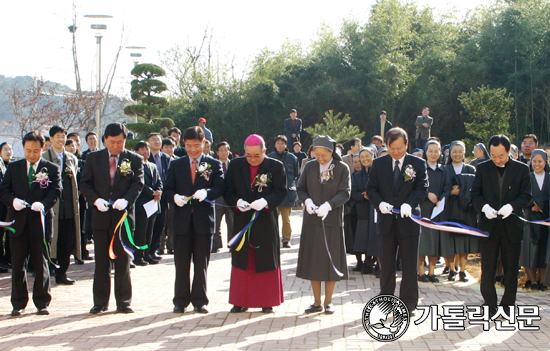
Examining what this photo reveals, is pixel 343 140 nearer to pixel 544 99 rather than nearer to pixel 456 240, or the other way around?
pixel 544 99

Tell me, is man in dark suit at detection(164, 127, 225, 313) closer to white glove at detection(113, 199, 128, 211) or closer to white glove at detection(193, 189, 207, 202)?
white glove at detection(193, 189, 207, 202)

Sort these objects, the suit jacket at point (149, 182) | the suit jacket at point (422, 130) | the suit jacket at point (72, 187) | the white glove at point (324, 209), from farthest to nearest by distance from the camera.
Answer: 1. the suit jacket at point (422, 130)
2. the suit jacket at point (149, 182)
3. the suit jacket at point (72, 187)
4. the white glove at point (324, 209)

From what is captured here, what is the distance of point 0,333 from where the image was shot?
609 cm

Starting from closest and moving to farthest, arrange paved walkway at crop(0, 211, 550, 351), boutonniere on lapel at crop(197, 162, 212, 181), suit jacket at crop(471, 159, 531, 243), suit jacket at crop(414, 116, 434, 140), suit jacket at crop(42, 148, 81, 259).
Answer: paved walkway at crop(0, 211, 550, 351) < suit jacket at crop(471, 159, 531, 243) < boutonniere on lapel at crop(197, 162, 212, 181) < suit jacket at crop(42, 148, 81, 259) < suit jacket at crop(414, 116, 434, 140)

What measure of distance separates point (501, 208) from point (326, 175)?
1.97 m

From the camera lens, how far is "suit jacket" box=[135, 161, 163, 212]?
10273mm

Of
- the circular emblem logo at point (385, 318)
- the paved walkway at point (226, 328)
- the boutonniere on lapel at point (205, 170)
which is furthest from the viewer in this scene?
the boutonniere on lapel at point (205, 170)

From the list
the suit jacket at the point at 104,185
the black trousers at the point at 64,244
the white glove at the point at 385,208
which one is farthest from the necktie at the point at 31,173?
the white glove at the point at 385,208

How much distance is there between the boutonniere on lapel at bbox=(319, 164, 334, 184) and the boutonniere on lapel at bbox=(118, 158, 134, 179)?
7.35 feet

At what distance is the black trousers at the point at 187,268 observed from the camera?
6996mm

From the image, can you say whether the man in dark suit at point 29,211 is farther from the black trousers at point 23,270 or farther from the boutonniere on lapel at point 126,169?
the boutonniere on lapel at point 126,169

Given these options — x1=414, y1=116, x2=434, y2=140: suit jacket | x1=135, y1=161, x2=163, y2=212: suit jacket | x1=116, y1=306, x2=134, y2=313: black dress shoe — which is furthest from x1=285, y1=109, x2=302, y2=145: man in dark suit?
x1=116, y1=306, x2=134, y2=313: black dress shoe

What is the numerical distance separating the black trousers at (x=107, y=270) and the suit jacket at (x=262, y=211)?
4.21ft

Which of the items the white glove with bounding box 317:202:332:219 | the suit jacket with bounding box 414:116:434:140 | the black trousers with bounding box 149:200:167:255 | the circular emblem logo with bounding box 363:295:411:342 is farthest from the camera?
the suit jacket with bounding box 414:116:434:140
